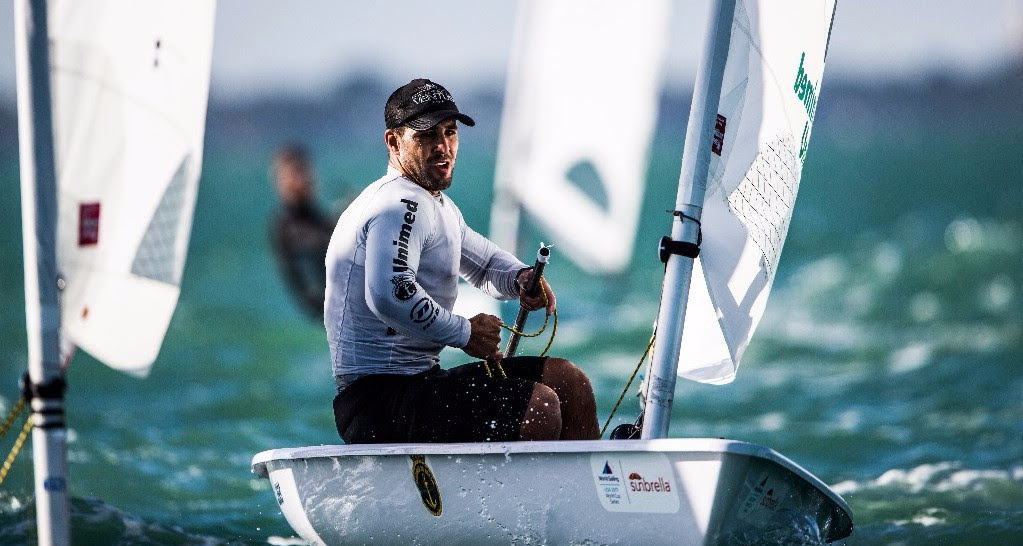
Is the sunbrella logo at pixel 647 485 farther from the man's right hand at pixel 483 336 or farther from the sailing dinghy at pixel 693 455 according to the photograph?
the man's right hand at pixel 483 336

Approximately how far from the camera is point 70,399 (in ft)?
31.6

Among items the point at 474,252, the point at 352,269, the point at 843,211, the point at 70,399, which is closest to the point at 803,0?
the point at 474,252

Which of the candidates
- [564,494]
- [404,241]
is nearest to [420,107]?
[404,241]

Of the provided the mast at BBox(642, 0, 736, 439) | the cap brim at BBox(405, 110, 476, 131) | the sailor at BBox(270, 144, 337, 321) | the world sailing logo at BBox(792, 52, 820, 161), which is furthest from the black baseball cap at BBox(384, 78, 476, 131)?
the sailor at BBox(270, 144, 337, 321)

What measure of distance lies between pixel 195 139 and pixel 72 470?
9.96ft

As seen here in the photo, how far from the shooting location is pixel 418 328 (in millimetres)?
3270

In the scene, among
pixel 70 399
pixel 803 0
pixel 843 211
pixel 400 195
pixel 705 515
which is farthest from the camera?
pixel 843 211

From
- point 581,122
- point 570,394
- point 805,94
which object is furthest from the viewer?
point 581,122

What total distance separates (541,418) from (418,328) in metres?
0.34

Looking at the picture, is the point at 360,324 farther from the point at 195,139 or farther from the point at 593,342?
the point at 593,342

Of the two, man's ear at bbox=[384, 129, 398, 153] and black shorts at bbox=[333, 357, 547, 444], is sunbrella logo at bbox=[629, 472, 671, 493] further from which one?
man's ear at bbox=[384, 129, 398, 153]

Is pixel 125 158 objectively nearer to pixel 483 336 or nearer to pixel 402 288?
pixel 402 288

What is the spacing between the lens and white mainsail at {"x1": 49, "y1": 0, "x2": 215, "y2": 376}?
10.6ft

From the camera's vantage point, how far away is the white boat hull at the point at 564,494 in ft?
10.2
